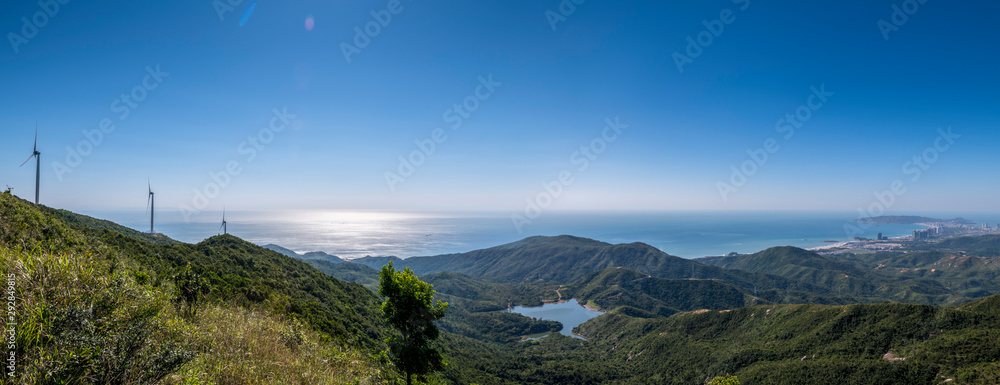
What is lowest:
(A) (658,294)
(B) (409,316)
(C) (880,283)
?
(A) (658,294)

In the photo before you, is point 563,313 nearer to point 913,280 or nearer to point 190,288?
point 190,288

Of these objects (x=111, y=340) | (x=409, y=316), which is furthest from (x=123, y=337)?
(x=409, y=316)

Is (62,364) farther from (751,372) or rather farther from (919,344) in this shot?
(919,344)

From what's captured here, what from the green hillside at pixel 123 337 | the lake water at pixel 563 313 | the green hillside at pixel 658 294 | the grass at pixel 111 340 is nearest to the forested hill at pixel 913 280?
the green hillside at pixel 658 294

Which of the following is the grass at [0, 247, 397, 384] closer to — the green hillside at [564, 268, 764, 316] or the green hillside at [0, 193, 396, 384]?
the green hillside at [0, 193, 396, 384]

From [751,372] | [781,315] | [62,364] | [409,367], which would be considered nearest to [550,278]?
[781,315]
